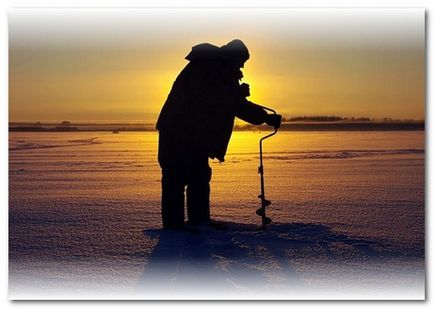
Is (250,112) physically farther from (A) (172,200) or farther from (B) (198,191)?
(A) (172,200)

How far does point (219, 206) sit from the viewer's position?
519 centimetres

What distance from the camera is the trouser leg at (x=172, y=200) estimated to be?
14.2 feet

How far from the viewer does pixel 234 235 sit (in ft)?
14.3

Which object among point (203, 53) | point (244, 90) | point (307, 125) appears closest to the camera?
point (203, 53)

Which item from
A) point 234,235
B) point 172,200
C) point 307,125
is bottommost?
point 234,235

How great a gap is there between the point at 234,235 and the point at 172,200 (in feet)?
1.43

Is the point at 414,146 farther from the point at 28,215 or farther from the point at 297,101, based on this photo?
the point at 28,215

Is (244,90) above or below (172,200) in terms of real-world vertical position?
above

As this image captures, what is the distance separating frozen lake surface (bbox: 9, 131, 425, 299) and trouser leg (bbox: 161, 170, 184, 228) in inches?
4.3

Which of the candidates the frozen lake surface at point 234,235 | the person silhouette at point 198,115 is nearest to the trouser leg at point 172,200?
the person silhouette at point 198,115

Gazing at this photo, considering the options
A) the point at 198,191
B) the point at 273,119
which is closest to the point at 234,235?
the point at 198,191

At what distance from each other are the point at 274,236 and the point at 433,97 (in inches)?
50.0

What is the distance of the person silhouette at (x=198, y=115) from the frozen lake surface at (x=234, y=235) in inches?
14.3

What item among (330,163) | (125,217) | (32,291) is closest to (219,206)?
(125,217)
